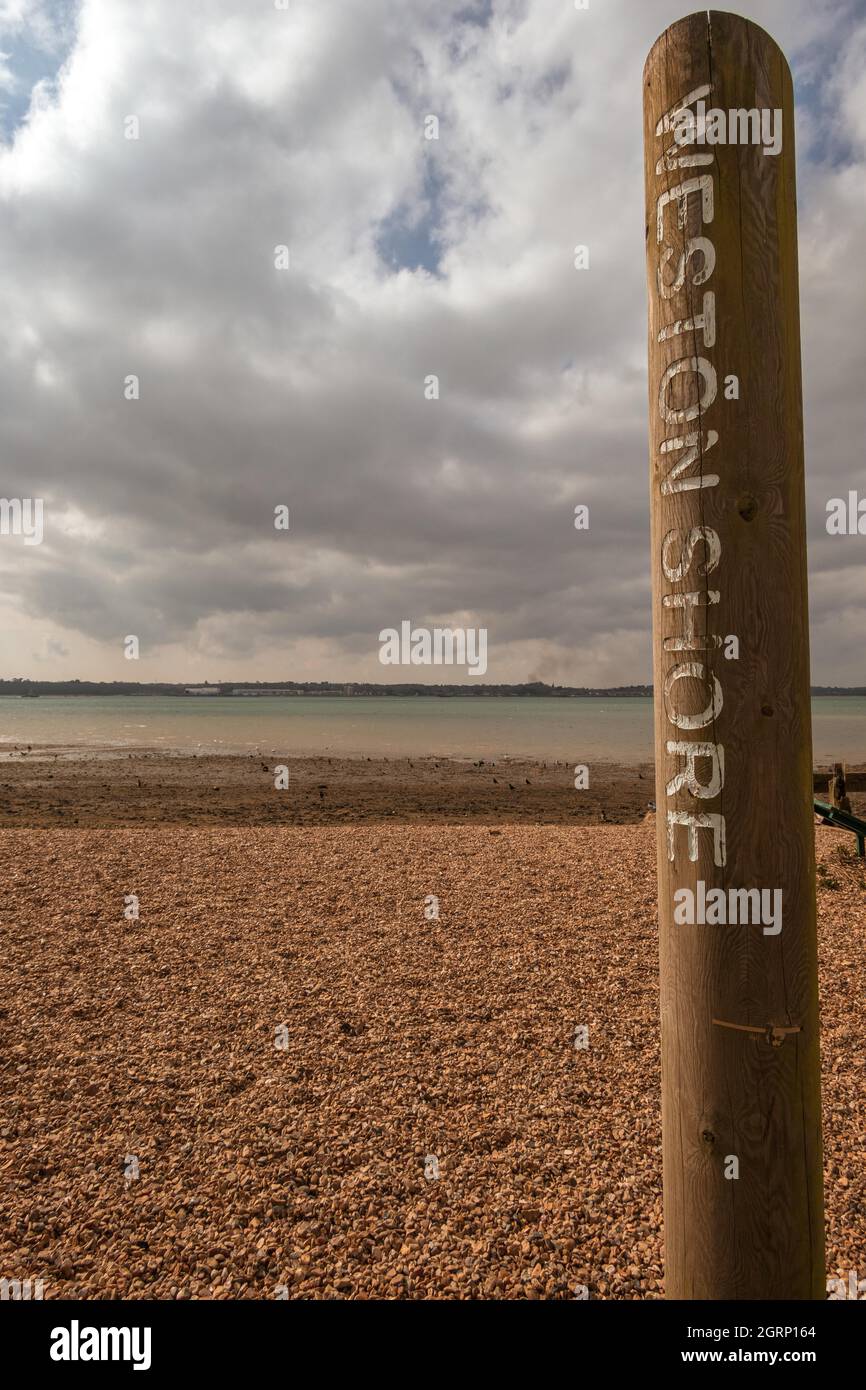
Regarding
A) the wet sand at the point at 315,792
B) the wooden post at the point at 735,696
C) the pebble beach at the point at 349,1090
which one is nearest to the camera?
the wooden post at the point at 735,696

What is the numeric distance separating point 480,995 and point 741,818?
13.8 ft

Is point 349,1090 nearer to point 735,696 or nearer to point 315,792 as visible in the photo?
point 735,696

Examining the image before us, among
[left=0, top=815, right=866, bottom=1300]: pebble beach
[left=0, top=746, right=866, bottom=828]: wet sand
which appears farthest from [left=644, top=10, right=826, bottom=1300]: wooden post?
[left=0, top=746, right=866, bottom=828]: wet sand

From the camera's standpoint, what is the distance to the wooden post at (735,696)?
6.85ft

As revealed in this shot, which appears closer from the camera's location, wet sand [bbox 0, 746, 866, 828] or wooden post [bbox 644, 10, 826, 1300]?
wooden post [bbox 644, 10, 826, 1300]

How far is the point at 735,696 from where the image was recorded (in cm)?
209

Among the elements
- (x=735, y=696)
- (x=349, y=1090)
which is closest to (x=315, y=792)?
(x=349, y=1090)

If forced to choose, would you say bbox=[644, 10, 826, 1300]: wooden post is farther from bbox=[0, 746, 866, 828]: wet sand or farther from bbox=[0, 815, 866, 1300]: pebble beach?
bbox=[0, 746, 866, 828]: wet sand

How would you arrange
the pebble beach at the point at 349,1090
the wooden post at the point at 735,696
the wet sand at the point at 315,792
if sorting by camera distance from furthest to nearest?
the wet sand at the point at 315,792
the pebble beach at the point at 349,1090
the wooden post at the point at 735,696

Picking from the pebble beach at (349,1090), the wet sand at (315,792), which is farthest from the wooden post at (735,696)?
the wet sand at (315,792)

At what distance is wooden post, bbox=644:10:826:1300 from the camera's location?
2088 mm

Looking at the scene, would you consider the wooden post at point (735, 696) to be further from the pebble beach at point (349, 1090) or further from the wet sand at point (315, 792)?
the wet sand at point (315, 792)

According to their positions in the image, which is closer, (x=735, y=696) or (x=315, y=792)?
(x=735, y=696)

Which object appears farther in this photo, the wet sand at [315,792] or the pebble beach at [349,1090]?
the wet sand at [315,792]
